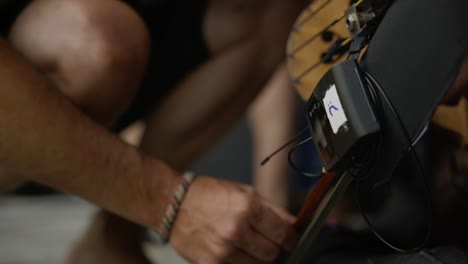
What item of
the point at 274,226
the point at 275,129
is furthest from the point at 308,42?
the point at 275,129

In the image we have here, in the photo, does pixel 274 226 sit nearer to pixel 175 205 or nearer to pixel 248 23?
pixel 175 205

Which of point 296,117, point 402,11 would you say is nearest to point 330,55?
point 402,11

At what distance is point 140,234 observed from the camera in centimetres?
91

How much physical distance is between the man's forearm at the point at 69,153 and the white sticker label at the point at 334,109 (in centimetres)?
22

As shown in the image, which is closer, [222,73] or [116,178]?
[116,178]

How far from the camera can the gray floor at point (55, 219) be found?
1035mm

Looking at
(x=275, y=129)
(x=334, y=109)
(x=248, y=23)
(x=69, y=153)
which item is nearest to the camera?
(x=334, y=109)

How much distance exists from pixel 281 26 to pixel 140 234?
362 millimetres

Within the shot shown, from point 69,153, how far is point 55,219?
0.79 metres

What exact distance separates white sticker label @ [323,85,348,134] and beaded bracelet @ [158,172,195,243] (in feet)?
0.70

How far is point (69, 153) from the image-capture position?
0.59m

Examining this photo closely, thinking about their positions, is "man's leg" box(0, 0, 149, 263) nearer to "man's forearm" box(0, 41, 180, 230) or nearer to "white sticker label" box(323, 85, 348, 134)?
"man's forearm" box(0, 41, 180, 230)

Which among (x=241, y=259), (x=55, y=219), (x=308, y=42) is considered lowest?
(x=55, y=219)

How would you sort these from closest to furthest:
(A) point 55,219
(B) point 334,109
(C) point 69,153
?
(B) point 334,109, (C) point 69,153, (A) point 55,219
